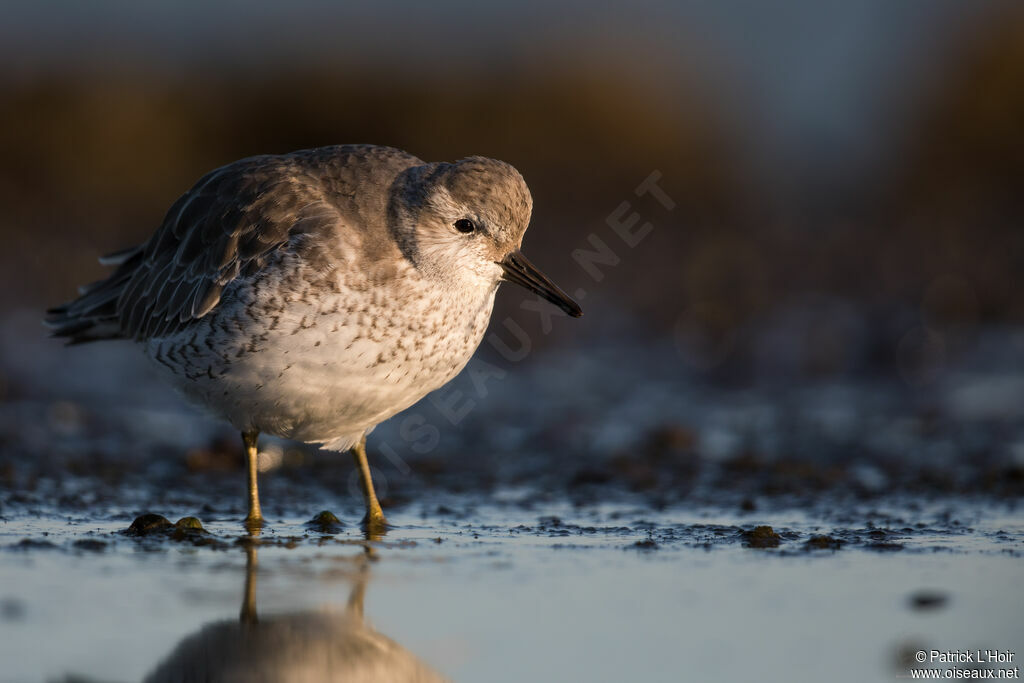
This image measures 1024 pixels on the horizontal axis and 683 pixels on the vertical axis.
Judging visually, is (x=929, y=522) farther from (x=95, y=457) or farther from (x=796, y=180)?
(x=796, y=180)

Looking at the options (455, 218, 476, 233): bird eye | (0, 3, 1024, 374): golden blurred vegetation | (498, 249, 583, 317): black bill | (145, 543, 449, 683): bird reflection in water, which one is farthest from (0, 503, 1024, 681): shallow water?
(0, 3, 1024, 374): golden blurred vegetation

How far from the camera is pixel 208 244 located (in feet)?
24.8

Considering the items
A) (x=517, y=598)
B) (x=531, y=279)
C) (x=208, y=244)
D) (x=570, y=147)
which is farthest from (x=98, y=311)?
(x=570, y=147)

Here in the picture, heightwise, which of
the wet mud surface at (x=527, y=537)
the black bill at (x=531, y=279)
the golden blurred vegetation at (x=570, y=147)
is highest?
the golden blurred vegetation at (x=570, y=147)

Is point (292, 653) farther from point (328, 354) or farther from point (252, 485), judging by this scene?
point (252, 485)

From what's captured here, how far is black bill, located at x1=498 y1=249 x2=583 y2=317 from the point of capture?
7352mm

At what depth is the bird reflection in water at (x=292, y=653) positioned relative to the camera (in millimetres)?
4617

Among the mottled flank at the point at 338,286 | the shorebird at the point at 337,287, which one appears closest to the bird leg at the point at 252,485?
the shorebird at the point at 337,287

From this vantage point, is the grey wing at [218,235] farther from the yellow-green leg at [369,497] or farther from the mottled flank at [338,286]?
the yellow-green leg at [369,497]

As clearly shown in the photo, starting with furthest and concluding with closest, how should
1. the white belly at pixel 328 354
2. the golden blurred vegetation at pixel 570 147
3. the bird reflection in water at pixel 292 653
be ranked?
the golden blurred vegetation at pixel 570 147 < the white belly at pixel 328 354 < the bird reflection in water at pixel 292 653

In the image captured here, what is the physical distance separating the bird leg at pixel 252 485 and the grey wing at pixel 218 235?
77cm

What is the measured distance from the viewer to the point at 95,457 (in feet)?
29.2

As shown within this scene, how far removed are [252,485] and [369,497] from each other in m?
0.66

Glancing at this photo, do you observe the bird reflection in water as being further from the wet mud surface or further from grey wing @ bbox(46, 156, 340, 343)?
grey wing @ bbox(46, 156, 340, 343)
